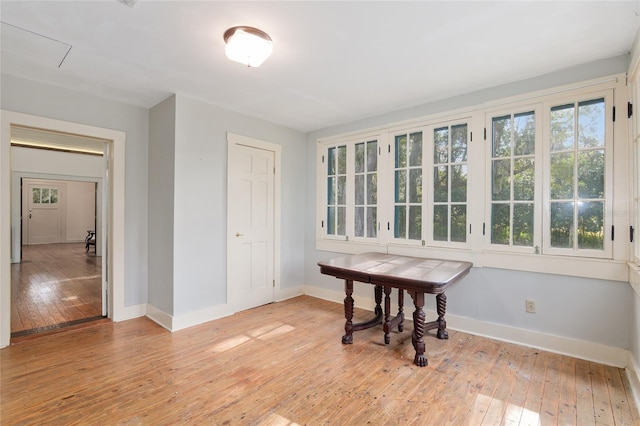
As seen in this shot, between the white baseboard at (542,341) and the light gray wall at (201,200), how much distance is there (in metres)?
2.37

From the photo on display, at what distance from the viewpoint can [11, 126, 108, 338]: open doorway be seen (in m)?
3.50

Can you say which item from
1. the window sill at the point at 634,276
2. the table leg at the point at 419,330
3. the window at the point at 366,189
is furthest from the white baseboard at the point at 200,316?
the window sill at the point at 634,276

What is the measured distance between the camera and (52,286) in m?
4.66

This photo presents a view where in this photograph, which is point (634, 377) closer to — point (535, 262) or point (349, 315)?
point (535, 262)

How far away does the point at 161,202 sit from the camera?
3.35 metres

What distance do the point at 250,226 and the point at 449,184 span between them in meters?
2.48

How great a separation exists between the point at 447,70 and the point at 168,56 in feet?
7.79

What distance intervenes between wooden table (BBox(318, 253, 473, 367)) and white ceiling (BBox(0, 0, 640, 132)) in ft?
5.87

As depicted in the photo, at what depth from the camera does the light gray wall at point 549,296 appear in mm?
2400

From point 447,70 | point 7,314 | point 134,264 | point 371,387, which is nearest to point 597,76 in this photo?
point 447,70

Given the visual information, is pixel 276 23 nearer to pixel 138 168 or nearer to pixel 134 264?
pixel 138 168

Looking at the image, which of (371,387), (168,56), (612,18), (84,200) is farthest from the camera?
(84,200)

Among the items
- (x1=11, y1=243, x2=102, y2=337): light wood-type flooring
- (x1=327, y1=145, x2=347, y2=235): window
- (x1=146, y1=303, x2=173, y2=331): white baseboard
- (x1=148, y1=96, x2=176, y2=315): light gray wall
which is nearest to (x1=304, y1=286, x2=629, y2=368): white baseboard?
(x1=327, y1=145, x2=347, y2=235): window

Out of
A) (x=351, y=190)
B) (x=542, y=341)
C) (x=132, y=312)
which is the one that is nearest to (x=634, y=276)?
(x=542, y=341)
